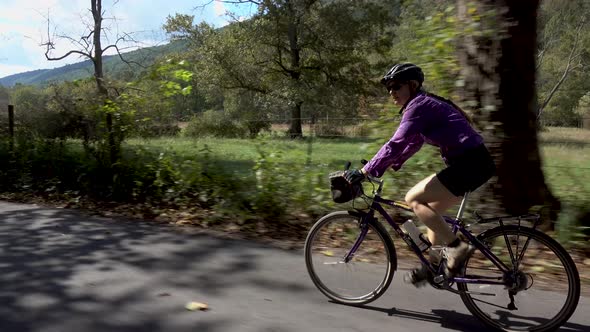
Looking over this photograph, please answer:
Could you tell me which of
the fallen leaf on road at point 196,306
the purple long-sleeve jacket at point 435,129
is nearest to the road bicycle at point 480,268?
the purple long-sleeve jacket at point 435,129

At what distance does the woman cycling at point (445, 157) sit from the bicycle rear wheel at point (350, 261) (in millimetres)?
538

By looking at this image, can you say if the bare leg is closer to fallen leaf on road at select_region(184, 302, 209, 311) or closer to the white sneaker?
the white sneaker

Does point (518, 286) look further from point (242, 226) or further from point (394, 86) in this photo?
point (242, 226)

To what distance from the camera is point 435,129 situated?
362cm

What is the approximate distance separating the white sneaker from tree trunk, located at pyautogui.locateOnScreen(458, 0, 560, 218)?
2408mm

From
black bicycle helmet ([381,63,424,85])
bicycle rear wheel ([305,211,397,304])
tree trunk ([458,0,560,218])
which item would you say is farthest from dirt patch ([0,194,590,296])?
black bicycle helmet ([381,63,424,85])

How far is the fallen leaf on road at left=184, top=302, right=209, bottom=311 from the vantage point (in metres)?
4.00

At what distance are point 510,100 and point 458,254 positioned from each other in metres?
2.78

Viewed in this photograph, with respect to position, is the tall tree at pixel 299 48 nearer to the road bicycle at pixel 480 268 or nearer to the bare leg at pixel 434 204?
the road bicycle at pixel 480 268

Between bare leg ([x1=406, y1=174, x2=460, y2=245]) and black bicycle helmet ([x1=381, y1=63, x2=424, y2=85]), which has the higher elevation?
black bicycle helmet ([x1=381, y1=63, x2=424, y2=85])

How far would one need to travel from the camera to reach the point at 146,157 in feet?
29.3

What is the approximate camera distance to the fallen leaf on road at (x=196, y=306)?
13.1 feet

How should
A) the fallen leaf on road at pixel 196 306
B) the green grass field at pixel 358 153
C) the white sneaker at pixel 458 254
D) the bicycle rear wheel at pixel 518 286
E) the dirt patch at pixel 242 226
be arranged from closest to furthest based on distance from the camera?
1. the bicycle rear wheel at pixel 518 286
2. the white sneaker at pixel 458 254
3. the fallen leaf on road at pixel 196 306
4. the dirt patch at pixel 242 226
5. the green grass field at pixel 358 153

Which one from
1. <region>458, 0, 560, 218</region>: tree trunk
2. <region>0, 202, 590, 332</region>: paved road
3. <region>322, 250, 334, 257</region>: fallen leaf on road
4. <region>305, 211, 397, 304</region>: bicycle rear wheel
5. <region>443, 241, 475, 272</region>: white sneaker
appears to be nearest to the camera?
<region>443, 241, 475, 272</region>: white sneaker
